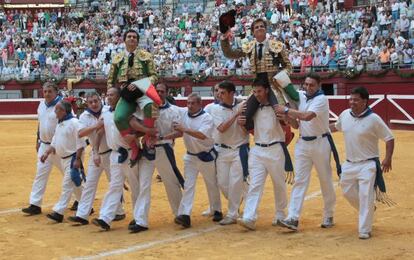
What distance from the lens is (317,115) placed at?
22.7 feet

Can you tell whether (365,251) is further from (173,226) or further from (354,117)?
(173,226)

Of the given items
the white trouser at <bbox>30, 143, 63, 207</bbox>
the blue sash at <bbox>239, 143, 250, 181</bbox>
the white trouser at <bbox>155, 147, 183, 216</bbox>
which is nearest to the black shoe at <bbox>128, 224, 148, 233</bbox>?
the white trouser at <bbox>155, 147, 183, 216</bbox>

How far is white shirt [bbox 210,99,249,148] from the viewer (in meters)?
7.42

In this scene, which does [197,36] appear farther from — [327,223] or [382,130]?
[382,130]

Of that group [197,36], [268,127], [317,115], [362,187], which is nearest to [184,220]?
[268,127]

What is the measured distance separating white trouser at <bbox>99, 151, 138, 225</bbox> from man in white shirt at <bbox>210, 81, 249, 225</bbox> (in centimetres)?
90

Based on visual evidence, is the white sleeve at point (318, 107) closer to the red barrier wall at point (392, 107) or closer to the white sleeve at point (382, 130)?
the white sleeve at point (382, 130)

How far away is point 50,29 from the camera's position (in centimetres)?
3506

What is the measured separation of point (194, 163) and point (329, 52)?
54.3ft

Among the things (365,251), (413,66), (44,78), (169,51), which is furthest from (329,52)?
(365,251)

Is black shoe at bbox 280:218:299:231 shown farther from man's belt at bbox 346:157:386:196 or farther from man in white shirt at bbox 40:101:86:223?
man in white shirt at bbox 40:101:86:223

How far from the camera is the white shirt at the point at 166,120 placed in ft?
24.5

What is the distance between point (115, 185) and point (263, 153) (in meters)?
1.59

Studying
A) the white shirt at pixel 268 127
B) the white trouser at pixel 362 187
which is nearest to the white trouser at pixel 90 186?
the white shirt at pixel 268 127
